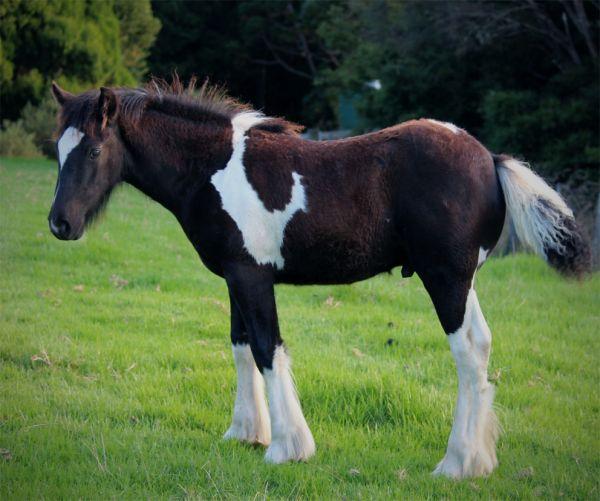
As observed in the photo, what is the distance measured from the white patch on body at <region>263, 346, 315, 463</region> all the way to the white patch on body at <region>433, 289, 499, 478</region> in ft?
2.85

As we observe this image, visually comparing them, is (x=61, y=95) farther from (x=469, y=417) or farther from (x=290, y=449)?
(x=469, y=417)

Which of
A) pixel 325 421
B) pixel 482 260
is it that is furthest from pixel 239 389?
pixel 482 260

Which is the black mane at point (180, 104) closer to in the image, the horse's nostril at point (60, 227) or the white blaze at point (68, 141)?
the white blaze at point (68, 141)

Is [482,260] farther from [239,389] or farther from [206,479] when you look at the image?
[206,479]

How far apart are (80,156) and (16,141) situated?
75.7ft

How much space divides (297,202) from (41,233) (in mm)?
7801

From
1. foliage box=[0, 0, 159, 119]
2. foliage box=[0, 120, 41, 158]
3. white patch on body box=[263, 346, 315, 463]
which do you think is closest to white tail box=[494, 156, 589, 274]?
white patch on body box=[263, 346, 315, 463]

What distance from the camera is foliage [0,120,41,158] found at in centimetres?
2584

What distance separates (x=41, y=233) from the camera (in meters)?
11.4

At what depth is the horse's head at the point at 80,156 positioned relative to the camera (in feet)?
15.3

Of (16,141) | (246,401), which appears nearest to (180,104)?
(246,401)

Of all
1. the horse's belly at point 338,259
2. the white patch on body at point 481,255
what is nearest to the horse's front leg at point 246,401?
the horse's belly at point 338,259

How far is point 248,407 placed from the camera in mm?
5105

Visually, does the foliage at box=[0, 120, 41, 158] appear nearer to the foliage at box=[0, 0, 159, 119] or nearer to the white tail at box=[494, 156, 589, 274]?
the foliage at box=[0, 0, 159, 119]
